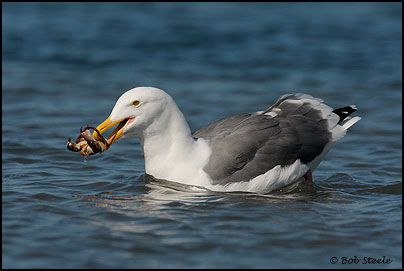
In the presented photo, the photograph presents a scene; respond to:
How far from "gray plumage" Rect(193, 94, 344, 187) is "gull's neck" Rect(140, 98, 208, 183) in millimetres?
197

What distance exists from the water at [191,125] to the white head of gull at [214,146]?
7.4 inches

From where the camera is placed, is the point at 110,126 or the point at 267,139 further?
the point at 267,139

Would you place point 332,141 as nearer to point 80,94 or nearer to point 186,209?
point 186,209

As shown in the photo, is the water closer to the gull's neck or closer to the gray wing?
the gull's neck

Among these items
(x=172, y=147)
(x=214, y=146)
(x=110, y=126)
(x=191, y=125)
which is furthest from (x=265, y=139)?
(x=191, y=125)

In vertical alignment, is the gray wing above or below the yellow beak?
below

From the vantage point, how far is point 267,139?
7.27 m

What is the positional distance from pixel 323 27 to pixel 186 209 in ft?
41.3

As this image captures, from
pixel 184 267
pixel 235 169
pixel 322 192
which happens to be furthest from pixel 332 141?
pixel 184 267

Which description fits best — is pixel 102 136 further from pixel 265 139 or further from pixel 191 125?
pixel 191 125

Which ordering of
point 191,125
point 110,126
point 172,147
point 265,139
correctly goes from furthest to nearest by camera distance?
1. point 191,125
2. point 265,139
3. point 172,147
4. point 110,126

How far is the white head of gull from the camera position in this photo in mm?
6926

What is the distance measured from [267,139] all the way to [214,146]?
569mm

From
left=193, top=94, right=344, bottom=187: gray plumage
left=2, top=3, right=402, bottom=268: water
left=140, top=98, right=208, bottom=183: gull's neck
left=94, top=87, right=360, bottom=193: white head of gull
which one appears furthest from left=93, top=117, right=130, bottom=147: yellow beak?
left=193, top=94, right=344, bottom=187: gray plumage
